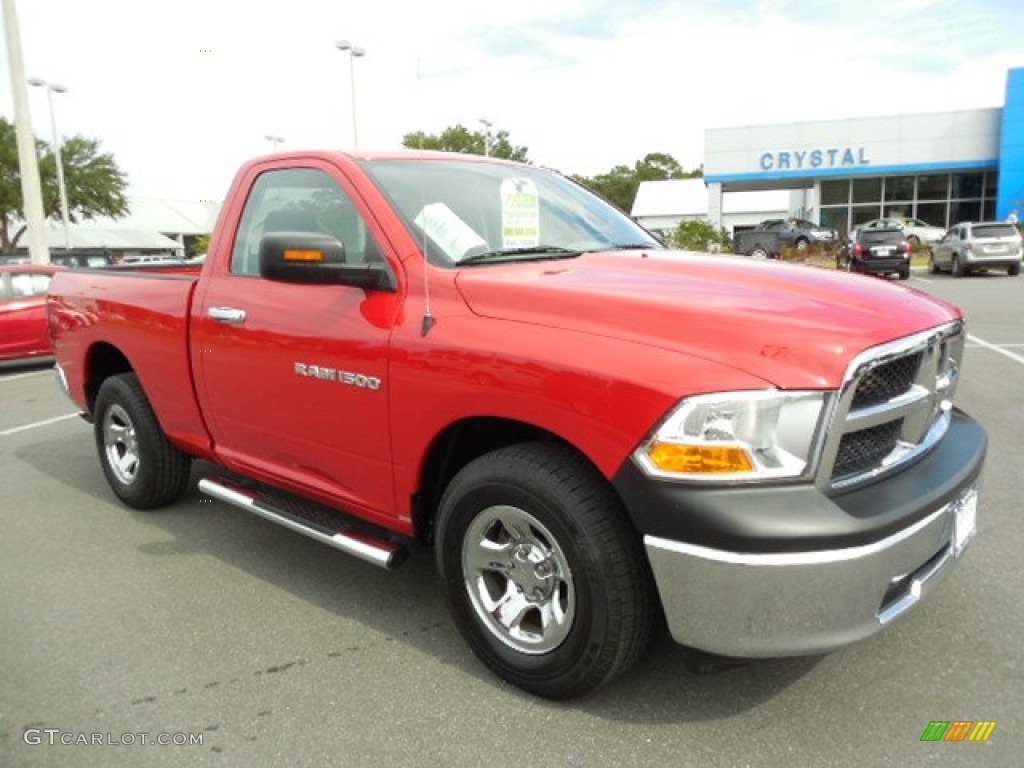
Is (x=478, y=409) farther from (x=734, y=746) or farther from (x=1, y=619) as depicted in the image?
(x=1, y=619)

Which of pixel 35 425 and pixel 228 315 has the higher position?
pixel 228 315

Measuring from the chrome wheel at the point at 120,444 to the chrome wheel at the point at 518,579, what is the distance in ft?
8.77

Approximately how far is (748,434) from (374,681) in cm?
158

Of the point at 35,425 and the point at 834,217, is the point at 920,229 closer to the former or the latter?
the point at 834,217

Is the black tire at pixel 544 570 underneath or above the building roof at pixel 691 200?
underneath

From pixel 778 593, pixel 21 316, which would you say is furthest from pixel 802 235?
pixel 778 593

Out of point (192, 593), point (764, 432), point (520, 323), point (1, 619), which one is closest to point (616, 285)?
point (520, 323)

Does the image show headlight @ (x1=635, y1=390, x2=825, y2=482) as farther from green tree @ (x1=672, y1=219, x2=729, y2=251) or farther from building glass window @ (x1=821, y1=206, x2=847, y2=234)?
building glass window @ (x1=821, y1=206, x2=847, y2=234)

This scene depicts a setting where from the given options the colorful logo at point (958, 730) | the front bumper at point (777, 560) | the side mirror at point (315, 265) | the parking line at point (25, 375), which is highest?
the side mirror at point (315, 265)

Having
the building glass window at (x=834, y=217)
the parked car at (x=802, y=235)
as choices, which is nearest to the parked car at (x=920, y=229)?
the building glass window at (x=834, y=217)

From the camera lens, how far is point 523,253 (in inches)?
128

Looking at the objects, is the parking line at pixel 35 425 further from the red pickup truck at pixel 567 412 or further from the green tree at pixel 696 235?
the green tree at pixel 696 235

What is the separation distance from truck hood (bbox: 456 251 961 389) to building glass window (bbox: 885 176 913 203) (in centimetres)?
3921

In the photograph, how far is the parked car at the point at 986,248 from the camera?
2273 cm
